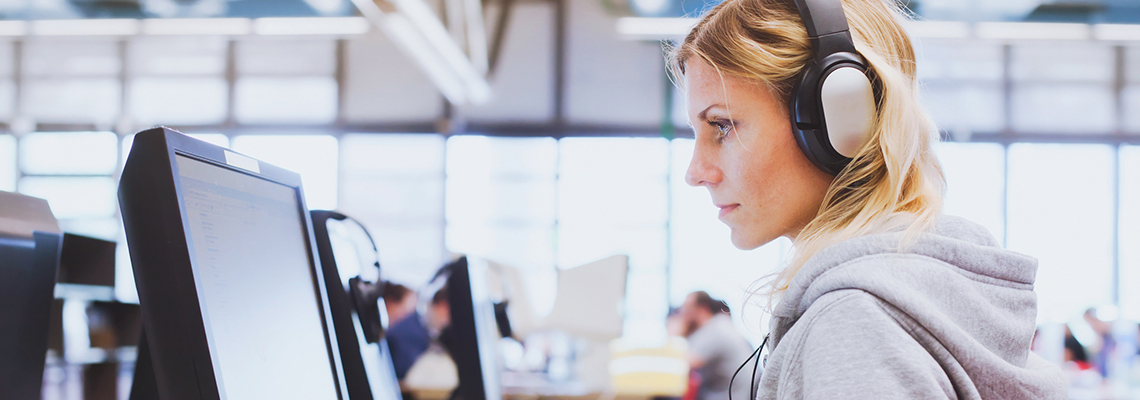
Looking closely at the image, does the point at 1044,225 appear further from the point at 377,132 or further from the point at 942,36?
the point at 377,132

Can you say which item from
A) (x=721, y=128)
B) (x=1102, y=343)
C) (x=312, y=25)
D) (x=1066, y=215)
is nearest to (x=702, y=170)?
(x=721, y=128)

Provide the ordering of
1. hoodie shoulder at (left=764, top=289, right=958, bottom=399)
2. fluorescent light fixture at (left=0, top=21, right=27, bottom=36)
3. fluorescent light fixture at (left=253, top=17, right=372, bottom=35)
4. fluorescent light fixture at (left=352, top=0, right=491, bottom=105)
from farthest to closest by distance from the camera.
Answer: fluorescent light fixture at (left=0, top=21, right=27, bottom=36)
fluorescent light fixture at (left=253, top=17, right=372, bottom=35)
fluorescent light fixture at (left=352, top=0, right=491, bottom=105)
hoodie shoulder at (left=764, top=289, right=958, bottom=399)

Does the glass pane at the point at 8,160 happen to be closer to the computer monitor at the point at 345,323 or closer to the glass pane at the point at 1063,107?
the computer monitor at the point at 345,323

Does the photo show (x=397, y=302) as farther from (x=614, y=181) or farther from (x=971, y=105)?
(x=971, y=105)

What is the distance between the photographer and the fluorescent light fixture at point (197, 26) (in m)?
7.20

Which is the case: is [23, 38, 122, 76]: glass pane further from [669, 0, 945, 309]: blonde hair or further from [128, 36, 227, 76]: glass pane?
[669, 0, 945, 309]: blonde hair

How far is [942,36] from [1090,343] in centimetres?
300

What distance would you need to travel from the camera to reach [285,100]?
7.18 metres

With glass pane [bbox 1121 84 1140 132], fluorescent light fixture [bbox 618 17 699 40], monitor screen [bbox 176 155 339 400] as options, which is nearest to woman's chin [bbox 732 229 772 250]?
monitor screen [bbox 176 155 339 400]

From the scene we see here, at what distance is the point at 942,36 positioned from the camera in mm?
6570

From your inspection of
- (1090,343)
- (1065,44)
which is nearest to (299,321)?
(1090,343)

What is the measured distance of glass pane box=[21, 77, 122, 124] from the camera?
7.38 metres

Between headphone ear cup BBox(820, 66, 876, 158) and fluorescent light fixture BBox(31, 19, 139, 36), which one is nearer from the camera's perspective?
headphone ear cup BBox(820, 66, 876, 158)

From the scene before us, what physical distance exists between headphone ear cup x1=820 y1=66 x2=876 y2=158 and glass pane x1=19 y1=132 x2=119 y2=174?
8.04 metres
